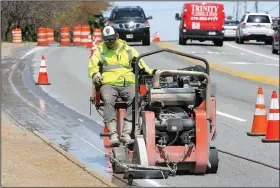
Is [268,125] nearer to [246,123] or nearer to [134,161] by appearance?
[246,123]

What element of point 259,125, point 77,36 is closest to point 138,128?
point 259,125

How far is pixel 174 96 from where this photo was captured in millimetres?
9258

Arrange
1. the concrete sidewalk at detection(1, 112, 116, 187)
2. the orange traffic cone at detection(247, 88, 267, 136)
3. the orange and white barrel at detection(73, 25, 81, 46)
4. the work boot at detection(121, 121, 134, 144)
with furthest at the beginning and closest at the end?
the orange and white barrel at detection(73, 25, 81, 46), the orange traffic cone at detection(247, 88, 267, 136), the work boot at detection(121, 121, 134, 144), the concrete sidewalk at detection(1, 112, 116, 187)

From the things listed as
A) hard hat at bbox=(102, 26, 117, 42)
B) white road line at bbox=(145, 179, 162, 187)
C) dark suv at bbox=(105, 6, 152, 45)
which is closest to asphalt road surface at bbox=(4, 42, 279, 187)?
white road line at bbox=(145, 179, 162, 187)

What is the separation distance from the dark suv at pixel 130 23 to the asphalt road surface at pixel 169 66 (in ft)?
14.6

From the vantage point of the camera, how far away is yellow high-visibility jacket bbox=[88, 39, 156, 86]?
Result: 10.1 metres

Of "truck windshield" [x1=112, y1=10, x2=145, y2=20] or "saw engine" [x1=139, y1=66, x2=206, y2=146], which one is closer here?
"saw engine" [x1=139, y1=66, x2=206, y2=146]

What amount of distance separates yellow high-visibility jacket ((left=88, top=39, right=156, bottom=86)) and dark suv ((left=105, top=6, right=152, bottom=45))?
2755 centimetres

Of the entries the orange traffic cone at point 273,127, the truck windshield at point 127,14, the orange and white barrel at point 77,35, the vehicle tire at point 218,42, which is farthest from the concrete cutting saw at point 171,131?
the orange and white barrel at point 77,35

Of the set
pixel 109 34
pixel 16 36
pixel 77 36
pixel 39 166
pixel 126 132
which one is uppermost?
pixel 109 34

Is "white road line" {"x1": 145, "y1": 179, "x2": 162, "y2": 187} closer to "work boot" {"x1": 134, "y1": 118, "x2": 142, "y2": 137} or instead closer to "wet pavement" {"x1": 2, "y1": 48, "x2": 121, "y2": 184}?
"wet pavement" {"x1": 2, "y1": 48, "x2": 121, "y2": 184}

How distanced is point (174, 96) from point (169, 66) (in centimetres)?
1973

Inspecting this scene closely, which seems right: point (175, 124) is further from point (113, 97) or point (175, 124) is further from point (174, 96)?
point (113, 97)

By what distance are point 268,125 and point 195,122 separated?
336 centimetres
